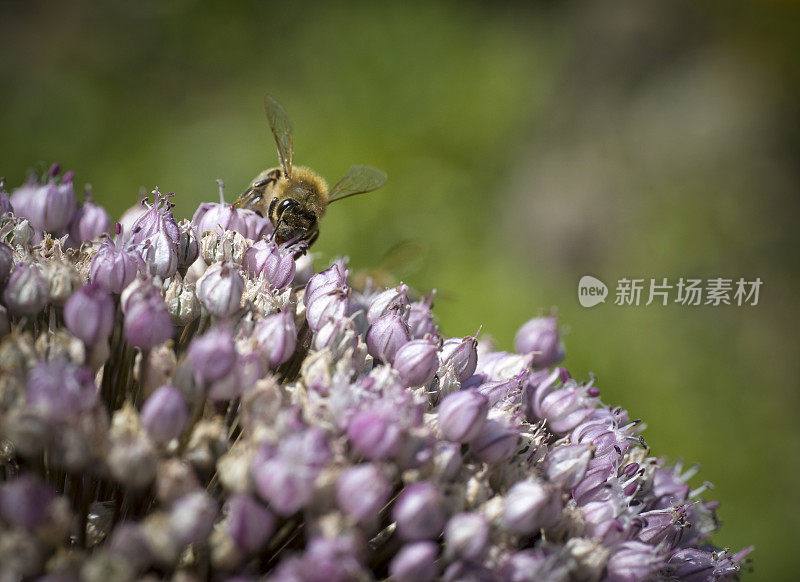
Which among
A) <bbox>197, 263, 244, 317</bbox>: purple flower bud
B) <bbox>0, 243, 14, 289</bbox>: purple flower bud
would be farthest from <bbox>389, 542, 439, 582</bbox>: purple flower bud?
<bbox>0, 243, 14, 289</bbox>: purple flower bud

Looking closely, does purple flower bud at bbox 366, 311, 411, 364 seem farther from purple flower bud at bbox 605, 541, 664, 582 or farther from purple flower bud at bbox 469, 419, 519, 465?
purple flower bud at bbox 605, 541, 664, 582

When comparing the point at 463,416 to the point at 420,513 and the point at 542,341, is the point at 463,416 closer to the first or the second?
the point at 420,513

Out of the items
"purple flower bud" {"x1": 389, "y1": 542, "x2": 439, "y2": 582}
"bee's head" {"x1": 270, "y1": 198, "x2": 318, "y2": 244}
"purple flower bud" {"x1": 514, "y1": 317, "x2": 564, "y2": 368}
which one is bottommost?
"purple flower bud" {"x1": 389, "y1": 542, "x2": 439, "y2": 582}

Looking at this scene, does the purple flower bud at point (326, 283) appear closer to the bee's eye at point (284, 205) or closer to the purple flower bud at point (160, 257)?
the purple flower bud at point (160, 257)

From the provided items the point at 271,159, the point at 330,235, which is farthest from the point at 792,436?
the point at 271,159

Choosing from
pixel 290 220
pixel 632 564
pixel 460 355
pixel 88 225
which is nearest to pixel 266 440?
pixel 460 355

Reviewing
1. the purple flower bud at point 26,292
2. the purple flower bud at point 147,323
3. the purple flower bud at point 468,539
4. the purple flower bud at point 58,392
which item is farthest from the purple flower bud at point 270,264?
the purple flower bud at point 468,539
